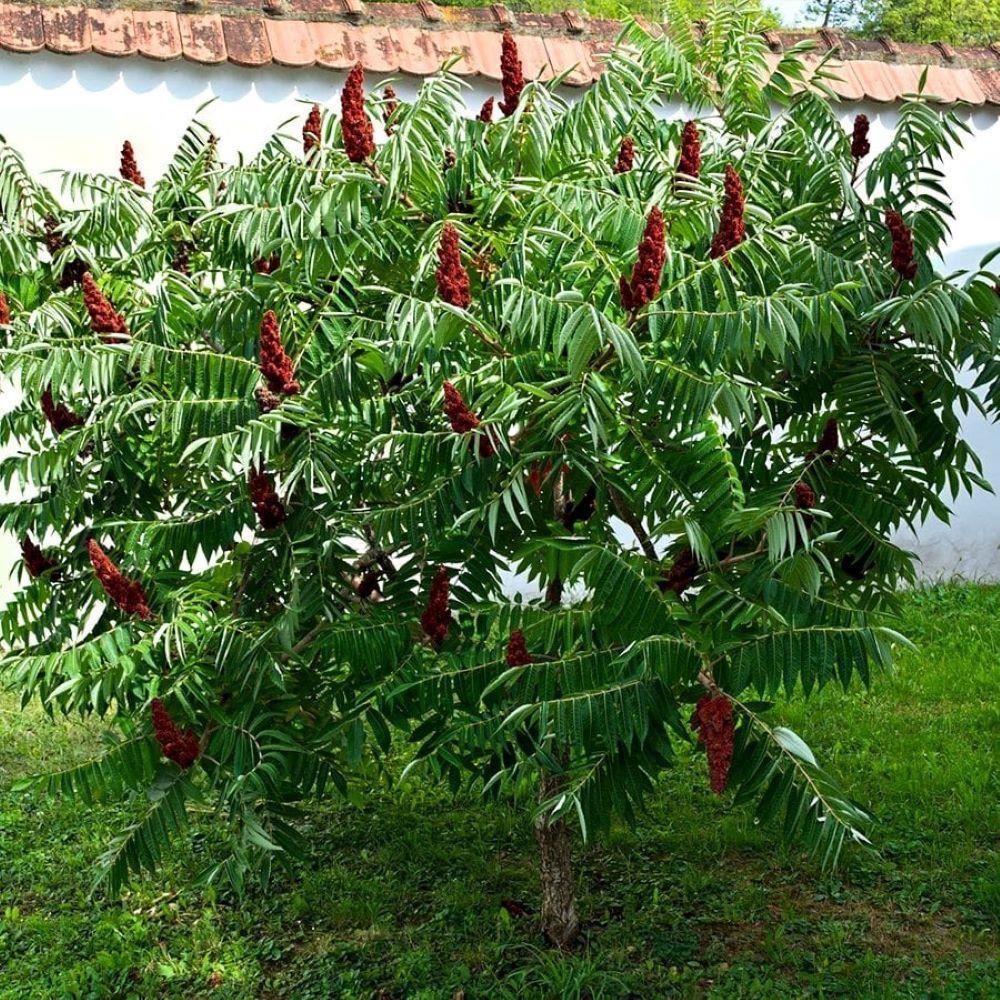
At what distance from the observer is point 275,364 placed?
316 centimetres

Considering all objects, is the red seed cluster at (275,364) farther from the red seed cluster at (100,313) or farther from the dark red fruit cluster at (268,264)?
the dark red fruit cluster at (268,264)

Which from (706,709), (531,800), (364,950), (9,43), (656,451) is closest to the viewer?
(706,709)

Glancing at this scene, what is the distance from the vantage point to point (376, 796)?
547 centimetres

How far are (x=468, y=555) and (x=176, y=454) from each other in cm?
96

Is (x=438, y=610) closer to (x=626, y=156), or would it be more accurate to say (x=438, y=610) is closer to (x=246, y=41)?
(x=626, y=156)

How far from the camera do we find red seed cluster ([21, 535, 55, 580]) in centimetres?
392

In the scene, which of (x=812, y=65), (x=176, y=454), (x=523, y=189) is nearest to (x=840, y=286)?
(x=523, y=189)

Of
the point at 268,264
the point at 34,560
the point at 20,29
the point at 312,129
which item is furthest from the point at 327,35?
the point at 34,560

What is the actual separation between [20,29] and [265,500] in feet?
12.5

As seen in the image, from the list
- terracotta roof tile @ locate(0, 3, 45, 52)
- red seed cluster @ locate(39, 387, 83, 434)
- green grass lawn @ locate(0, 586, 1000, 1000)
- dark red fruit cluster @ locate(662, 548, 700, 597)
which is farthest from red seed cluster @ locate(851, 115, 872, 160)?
terracotta roof tile @ locate(0, 3, 45, 52)

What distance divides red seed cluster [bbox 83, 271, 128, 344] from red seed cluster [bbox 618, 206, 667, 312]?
4.35 feet

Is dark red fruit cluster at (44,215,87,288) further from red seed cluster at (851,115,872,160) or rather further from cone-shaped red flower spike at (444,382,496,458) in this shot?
red seed cluster at (851,115,872,160)

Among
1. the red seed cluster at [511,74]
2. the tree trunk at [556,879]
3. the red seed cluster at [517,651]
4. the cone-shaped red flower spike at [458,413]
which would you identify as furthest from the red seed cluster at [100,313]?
the tree trunk at [556,879]

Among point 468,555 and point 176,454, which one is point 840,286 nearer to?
point 468,555
